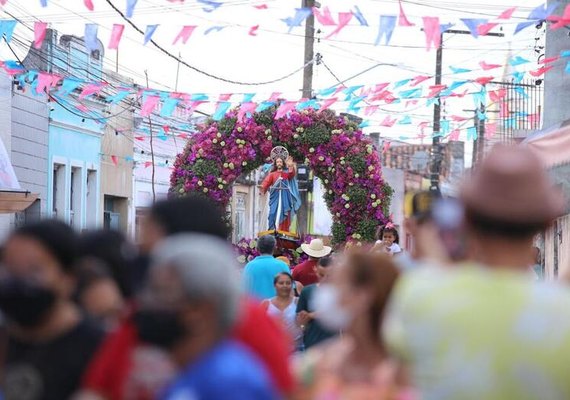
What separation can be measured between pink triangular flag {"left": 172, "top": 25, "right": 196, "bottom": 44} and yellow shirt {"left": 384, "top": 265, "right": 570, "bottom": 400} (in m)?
12.6

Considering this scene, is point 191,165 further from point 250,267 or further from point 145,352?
point 145,352

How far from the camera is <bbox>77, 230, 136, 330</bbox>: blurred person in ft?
16.9

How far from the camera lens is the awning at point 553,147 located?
39.5 feet

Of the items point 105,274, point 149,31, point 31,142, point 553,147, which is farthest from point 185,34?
point 31,142

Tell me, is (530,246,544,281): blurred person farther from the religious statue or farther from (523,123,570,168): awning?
the religious statue

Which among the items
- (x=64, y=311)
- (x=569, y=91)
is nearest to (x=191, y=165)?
(x=569, y=91)

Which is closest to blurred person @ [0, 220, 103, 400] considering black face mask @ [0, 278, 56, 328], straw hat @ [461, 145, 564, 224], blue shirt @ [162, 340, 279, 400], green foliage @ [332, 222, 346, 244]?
black face mask @ [0, 278, 56, 328]

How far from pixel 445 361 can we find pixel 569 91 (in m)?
14.7

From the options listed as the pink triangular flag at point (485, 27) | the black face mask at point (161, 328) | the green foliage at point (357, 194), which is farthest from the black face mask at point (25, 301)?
the green foliage at point (357, 194)

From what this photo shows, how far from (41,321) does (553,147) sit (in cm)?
842

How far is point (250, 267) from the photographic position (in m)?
12.4

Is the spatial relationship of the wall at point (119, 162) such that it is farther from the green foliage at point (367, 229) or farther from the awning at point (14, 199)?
the green foliage at point (367, 229)

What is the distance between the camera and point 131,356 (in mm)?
4004

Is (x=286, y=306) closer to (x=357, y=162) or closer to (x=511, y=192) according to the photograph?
(x=511, y=192)
